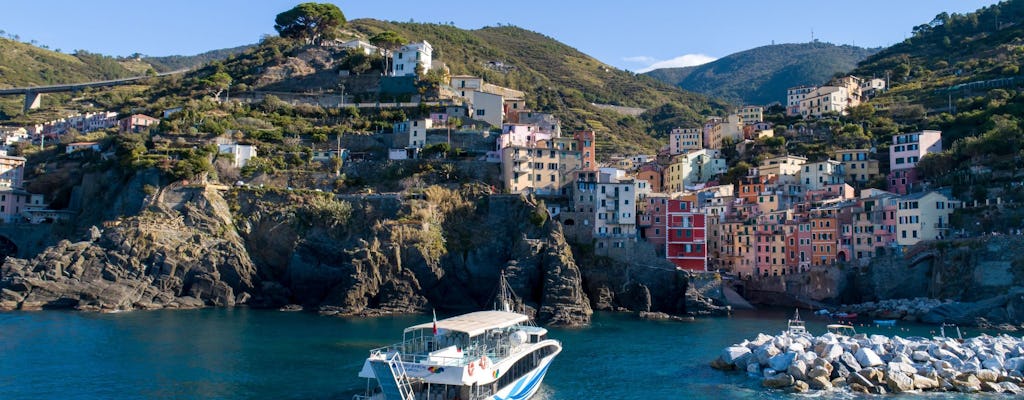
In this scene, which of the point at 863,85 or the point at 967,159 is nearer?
the point at 967,159

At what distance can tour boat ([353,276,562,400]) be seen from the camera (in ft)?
95.2

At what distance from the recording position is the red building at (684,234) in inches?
2751

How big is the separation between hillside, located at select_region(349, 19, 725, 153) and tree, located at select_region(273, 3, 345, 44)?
60.9 feet

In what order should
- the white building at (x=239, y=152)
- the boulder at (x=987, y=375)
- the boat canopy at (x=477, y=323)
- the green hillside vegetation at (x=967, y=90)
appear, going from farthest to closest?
1. the white building at (x=239, y=152)
2. the green hillside vegetation at (x=967, y=90)
3. the boulder at (x=987, y=375)
4. the boat canopy at (x=477, y=323)

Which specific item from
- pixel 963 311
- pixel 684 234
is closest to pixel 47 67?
pixel 684 234

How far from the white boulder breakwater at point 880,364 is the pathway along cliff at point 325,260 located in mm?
19095

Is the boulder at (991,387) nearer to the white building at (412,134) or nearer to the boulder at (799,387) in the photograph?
the boulder at (799,387)

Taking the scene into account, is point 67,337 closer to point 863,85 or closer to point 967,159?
point 967,159

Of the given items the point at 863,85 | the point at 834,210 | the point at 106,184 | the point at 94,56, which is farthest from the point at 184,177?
the point at 94,56

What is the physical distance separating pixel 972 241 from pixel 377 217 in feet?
150

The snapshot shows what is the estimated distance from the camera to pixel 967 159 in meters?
73.6

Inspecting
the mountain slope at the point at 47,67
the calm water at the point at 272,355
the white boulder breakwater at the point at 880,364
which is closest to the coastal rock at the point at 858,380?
the white boulder breakwater at the point at 880,364

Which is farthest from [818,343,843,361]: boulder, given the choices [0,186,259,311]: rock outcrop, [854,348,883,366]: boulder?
[0,186,259,311]: rock outcrop

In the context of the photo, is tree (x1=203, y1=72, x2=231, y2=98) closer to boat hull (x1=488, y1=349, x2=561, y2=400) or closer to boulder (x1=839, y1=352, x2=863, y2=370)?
boat hull (x1=488, y1=349, x2=561, y2=400)
